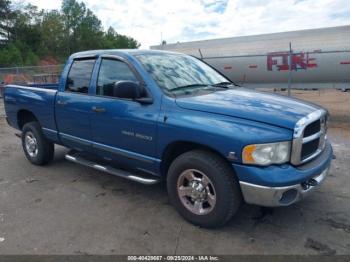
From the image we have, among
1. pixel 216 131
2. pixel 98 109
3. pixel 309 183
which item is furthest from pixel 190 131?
pixel 98 109

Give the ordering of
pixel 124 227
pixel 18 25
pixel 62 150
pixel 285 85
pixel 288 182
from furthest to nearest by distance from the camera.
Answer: pixel 18 25 → pixel 285 85 → pixel 62 150 → pixel 124 227 → pixel 288 182

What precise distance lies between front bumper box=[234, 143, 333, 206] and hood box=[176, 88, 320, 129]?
0.43m

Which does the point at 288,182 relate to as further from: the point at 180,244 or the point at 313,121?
the point at 180,244

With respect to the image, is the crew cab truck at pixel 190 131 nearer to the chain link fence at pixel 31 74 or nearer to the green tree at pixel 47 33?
the chain link fence at pixel 31 74

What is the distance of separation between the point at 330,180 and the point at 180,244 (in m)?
2.74

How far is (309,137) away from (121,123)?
2.10 m

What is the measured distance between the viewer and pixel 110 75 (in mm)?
4664

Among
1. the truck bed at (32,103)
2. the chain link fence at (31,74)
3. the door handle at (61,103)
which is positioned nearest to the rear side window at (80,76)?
the door handle at (61,103)

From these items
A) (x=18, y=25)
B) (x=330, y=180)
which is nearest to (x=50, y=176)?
(x=330, y=180)

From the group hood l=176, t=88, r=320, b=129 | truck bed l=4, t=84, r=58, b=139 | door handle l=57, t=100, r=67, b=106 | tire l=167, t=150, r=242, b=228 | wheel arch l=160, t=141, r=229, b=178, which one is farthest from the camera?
truck bed l=4, t=84, r=58, b=139

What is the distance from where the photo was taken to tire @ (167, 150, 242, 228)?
3.46 meters

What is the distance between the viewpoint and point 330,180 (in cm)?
513

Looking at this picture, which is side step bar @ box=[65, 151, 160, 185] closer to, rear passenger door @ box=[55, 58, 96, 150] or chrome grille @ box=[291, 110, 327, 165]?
rear passenger door @ box=[55, 58, 96, 150]

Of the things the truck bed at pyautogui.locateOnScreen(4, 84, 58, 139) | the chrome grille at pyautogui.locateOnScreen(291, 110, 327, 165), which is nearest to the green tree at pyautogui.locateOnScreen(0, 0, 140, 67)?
the truck bed at pyautogui.locateOnScreen(4, 84, 58, 139)
